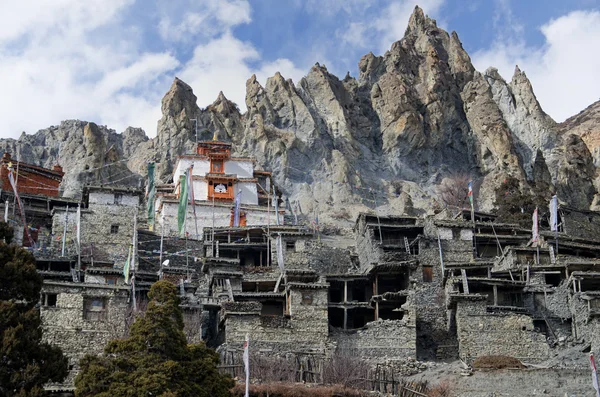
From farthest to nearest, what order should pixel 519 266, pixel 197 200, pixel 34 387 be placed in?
pixel 197 200
pixel 519 266
pixel 34 387

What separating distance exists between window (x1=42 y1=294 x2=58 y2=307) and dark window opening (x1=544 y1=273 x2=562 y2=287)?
28.2 m

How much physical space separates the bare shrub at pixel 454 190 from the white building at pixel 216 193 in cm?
2115

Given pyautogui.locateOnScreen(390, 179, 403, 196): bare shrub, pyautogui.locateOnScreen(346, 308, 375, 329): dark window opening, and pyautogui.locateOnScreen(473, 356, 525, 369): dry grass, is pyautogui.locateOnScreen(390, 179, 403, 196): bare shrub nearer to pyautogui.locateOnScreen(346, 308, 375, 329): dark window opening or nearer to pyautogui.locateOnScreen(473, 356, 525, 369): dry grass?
pyautogui.locateOnScreen(346, 308, 375, 329): dark window opening

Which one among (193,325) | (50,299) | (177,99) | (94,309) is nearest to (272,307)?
(193,325)

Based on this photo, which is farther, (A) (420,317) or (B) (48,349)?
(A) (420,317)

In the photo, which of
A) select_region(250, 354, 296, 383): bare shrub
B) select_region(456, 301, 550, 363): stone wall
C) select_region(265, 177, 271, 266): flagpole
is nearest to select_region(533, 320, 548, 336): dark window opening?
select_region(456, 301, 550, 363): stone wall

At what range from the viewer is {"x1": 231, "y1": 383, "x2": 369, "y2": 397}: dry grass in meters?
35.1

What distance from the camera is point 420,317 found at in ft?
156

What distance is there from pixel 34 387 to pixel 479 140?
82.5 meters

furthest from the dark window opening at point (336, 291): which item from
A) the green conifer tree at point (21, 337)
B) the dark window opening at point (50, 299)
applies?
the green conifer tree at point (21, 337)

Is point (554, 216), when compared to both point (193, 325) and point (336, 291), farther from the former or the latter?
point (193, 325)

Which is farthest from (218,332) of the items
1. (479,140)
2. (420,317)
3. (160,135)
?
(479,140)

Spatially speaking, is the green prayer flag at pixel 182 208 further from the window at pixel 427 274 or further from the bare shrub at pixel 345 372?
→ the bare shrub at pixel 345 372

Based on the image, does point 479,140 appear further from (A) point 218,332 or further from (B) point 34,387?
(B) point 34,387
